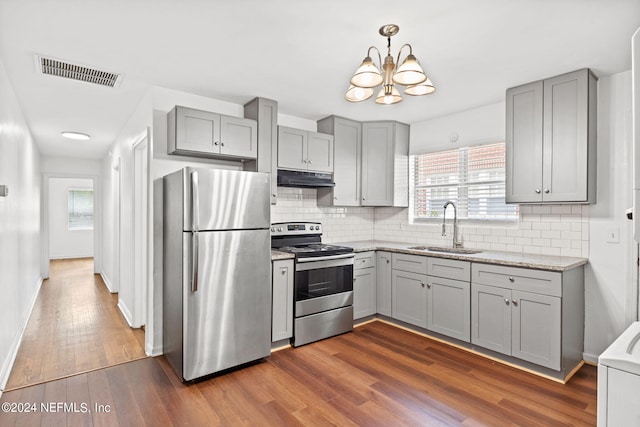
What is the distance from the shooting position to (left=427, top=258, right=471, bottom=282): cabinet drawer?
3.12 m

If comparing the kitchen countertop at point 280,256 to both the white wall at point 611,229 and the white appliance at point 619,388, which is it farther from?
the white wall at point 611,229

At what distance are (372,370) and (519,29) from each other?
2.63 metres

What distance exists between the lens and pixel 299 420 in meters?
2.13

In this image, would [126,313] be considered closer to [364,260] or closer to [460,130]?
[364,260]

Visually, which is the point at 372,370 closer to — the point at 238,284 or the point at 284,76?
the point at 238,284

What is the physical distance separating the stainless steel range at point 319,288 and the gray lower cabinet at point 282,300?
0.06 m

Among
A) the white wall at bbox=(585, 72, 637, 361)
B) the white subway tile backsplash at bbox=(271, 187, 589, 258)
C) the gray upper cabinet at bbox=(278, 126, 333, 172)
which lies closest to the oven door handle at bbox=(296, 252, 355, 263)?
the white subway tile backsplash at bbox=(271, 187, 589, 258)

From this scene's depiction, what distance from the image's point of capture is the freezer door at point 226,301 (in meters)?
2.57

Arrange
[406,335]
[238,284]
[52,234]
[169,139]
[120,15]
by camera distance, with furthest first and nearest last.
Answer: [52,234] < [406,335] < [169,139] < [238,284] < [120,15]

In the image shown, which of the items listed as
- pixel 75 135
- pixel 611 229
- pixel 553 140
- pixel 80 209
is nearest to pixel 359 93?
pixel 553 140

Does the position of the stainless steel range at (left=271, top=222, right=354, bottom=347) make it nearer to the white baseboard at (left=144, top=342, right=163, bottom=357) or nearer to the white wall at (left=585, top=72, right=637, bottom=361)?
the white baseboard at (left=144, top=342, right=163, bottom=357)

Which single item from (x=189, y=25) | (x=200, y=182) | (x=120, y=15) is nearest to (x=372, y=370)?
(x=200, y=182)

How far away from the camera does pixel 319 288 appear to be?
3.45 meters

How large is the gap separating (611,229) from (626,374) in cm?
213
